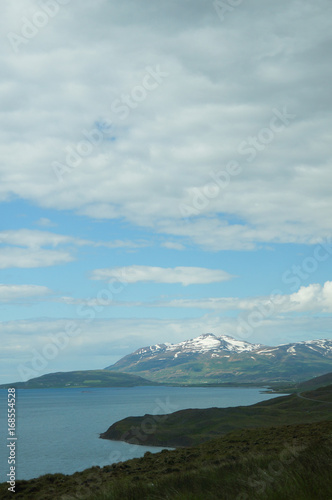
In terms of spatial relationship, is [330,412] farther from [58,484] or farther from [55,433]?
[58,484]

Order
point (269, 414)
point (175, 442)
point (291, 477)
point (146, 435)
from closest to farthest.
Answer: point (291, 477)
point (175, 442)
point (146, 435)
point (269, 414)

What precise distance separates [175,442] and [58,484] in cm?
6053

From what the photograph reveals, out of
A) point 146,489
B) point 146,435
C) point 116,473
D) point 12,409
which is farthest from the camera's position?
point 146,435

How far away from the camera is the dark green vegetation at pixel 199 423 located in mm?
94287

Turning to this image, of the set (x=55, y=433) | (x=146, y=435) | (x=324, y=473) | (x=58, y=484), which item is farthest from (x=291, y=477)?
(x=55, y=433)

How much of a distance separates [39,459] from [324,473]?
284 feet

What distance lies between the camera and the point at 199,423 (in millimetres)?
102000

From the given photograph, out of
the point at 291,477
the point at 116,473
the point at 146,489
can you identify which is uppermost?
the point at 291,477

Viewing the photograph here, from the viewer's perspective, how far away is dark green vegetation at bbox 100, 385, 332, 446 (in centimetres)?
9429

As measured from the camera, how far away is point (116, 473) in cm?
3912

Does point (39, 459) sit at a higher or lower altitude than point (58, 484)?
lower

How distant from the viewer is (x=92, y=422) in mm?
153625

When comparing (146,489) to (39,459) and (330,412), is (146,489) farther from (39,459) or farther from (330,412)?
(330,412)

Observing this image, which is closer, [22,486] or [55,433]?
[22,486]
